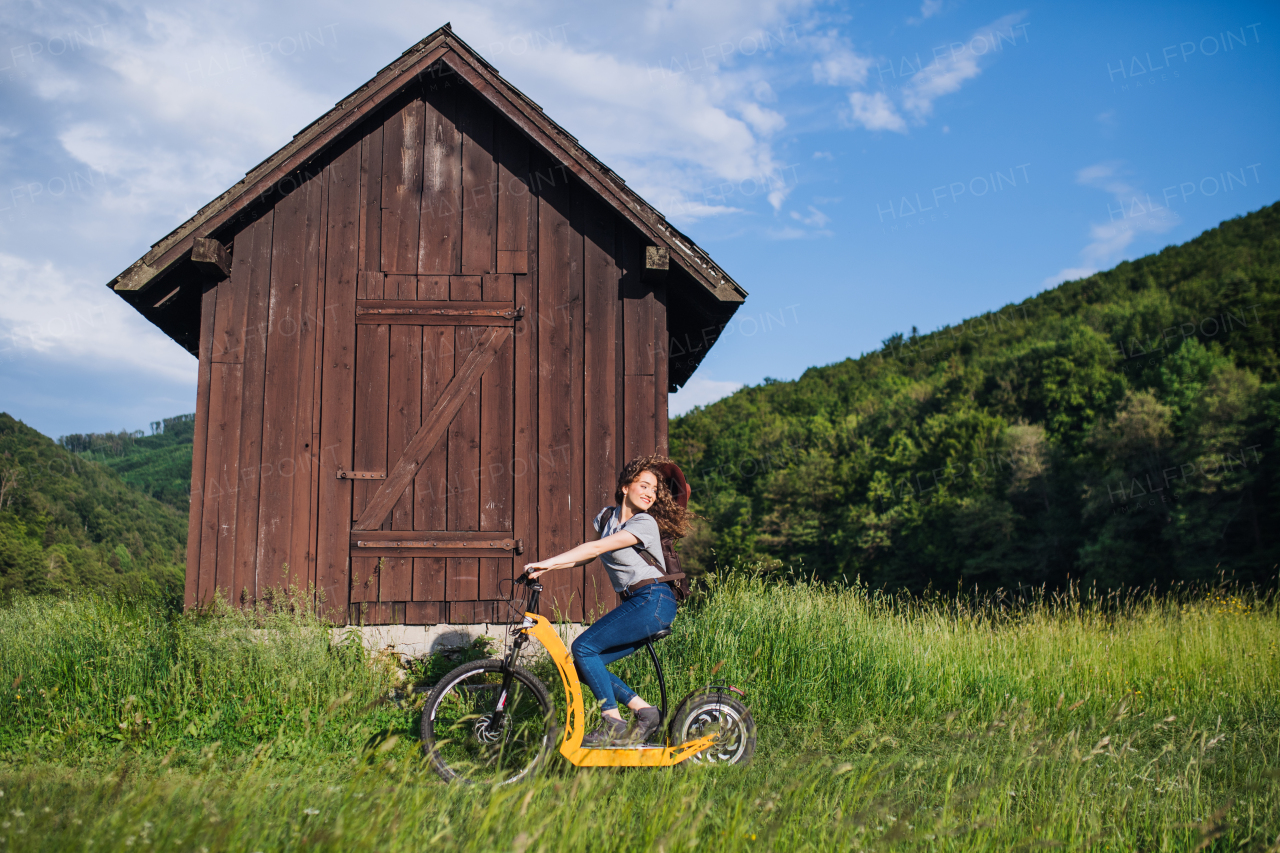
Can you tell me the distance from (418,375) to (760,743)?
4.25 m

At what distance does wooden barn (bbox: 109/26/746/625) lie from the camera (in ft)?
22.2

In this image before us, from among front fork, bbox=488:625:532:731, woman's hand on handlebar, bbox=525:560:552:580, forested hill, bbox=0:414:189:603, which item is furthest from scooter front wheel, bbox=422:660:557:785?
forested hill, bbox=0:414:189:603

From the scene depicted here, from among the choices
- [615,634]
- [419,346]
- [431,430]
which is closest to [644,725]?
[615,634]

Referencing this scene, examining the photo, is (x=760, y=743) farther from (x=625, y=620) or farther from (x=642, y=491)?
(x=642, y=491)

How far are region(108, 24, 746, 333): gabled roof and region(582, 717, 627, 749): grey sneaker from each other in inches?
152

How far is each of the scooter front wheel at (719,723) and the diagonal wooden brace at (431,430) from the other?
3.51m

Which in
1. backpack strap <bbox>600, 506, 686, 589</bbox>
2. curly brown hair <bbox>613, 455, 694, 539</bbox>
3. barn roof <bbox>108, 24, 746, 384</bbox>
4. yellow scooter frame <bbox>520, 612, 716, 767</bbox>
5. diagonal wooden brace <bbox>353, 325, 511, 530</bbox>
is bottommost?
yellow scooter frame <bbox>520, 612, 716, 767</bbox>

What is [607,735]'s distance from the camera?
4262 mm

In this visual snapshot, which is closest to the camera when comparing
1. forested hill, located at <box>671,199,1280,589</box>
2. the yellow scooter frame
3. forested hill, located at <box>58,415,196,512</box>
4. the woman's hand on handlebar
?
the woman's hand on handlebar

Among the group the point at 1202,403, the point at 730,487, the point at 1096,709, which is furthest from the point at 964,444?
the point at 1096,709

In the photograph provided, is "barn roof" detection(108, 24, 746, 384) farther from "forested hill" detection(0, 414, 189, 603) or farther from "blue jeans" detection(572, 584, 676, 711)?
"forested hill" detection(0, 414, 189, 603)

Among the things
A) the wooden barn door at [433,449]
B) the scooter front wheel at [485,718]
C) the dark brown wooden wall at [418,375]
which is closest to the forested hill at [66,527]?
the dark brown wooden wall at [418,375]

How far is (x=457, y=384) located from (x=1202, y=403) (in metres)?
30.6

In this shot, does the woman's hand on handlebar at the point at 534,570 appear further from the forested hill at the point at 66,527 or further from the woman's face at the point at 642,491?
the forested hill at the point at 66,527
